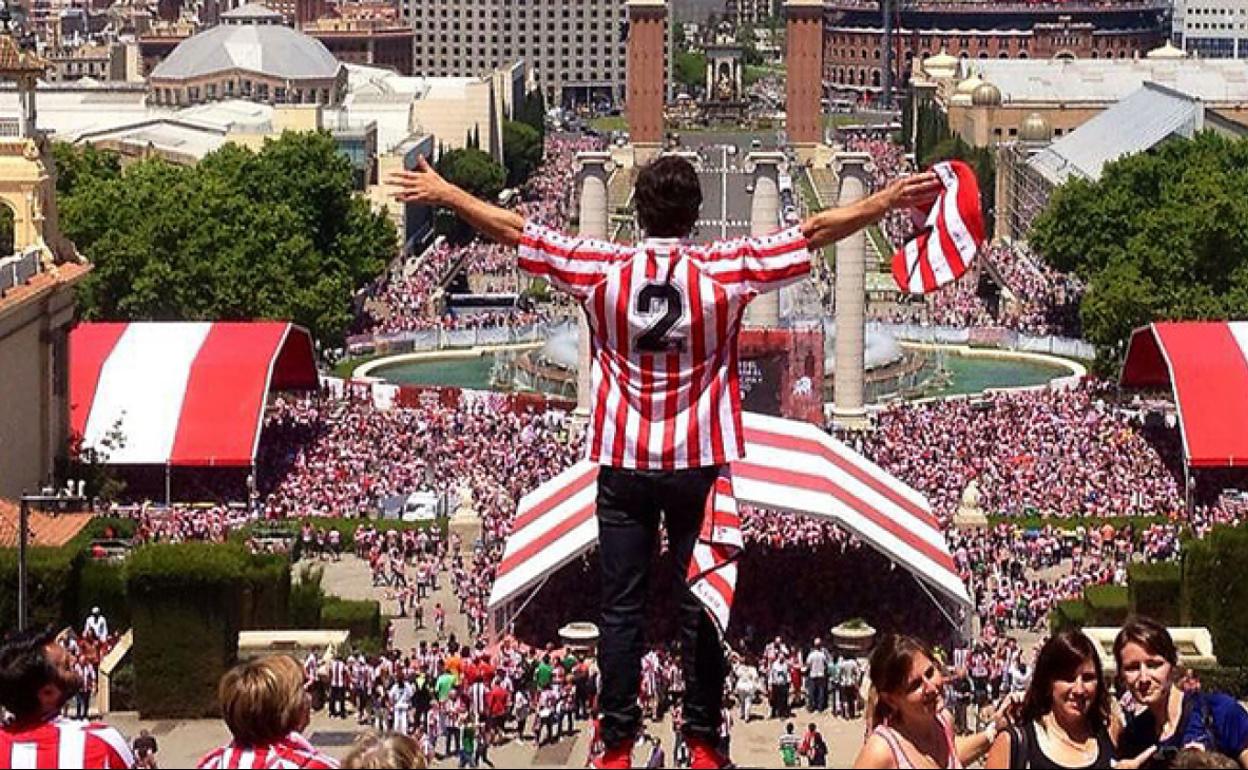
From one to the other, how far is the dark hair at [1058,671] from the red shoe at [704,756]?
1461mm

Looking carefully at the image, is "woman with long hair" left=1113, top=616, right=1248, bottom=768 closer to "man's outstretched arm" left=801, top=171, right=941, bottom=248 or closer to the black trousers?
the black trousers

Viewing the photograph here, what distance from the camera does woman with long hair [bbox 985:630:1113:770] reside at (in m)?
12.0

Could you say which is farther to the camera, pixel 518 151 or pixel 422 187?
pixel 518 151

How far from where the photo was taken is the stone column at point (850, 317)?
6712 cm

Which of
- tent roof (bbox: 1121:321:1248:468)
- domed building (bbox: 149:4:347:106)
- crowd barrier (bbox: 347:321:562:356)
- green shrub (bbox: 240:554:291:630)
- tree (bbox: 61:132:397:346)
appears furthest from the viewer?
domed building (bbox: 149:4:347:106)

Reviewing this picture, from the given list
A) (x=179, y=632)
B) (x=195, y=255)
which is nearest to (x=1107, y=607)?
(x=179, y=632)

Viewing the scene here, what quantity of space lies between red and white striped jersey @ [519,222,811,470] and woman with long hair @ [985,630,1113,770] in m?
1.89

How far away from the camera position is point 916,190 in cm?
1378

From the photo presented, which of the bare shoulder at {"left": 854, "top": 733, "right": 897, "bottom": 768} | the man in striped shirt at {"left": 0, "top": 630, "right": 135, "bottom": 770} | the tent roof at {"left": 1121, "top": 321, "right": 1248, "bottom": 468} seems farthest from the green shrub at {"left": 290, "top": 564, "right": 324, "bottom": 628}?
the bare shoulder at {"left": 854, "top": 733, "right": 897, "bottom": 768}

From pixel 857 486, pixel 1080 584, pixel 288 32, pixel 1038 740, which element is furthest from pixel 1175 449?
pixel 288 32

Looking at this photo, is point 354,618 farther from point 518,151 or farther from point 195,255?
point 518,151

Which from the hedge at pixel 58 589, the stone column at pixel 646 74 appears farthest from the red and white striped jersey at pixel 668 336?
the stone column at pixel 646 74

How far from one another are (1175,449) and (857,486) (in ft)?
57.7

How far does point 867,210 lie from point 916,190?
430mm
